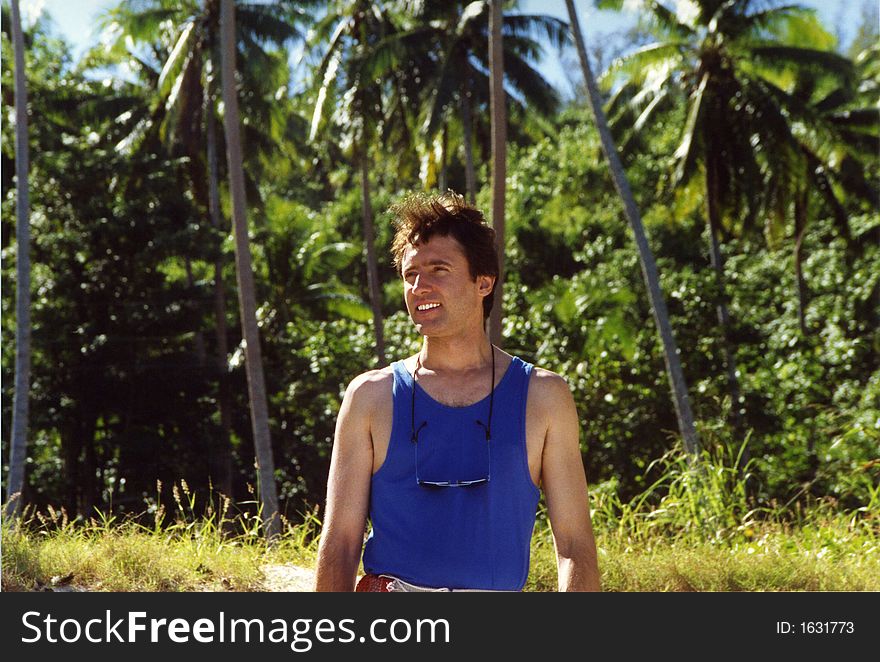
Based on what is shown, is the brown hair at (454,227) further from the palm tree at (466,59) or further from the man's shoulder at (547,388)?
the palm tree at (466,59)

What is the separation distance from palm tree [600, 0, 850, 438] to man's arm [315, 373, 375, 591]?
19.9 meters

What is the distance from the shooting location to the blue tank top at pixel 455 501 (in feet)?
7.89

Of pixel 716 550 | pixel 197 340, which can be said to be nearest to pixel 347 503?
pixel 716 550

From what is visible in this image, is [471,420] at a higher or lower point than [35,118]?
lower

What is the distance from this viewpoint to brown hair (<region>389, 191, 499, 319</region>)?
2.55m

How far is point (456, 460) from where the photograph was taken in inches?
95.4

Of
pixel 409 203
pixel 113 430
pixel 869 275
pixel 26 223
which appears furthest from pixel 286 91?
pixel 409 203

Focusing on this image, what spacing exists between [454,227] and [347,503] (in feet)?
2.28

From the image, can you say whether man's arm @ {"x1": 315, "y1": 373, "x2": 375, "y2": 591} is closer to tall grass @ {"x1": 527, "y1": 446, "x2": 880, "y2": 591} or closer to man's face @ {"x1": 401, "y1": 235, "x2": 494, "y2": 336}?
man's face @ {"x1": 401, "y1": 235, "x2": 494, "y2": 336}

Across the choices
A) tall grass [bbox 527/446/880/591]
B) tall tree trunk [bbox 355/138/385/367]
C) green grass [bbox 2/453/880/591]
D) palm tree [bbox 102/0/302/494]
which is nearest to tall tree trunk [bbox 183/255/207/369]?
palm tree [bbox 102/0/302/494]

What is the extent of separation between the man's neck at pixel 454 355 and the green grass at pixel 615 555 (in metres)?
3.78

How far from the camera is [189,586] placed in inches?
233

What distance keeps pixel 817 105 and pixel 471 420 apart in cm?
2436

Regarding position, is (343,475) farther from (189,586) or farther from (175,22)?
(175,22)
